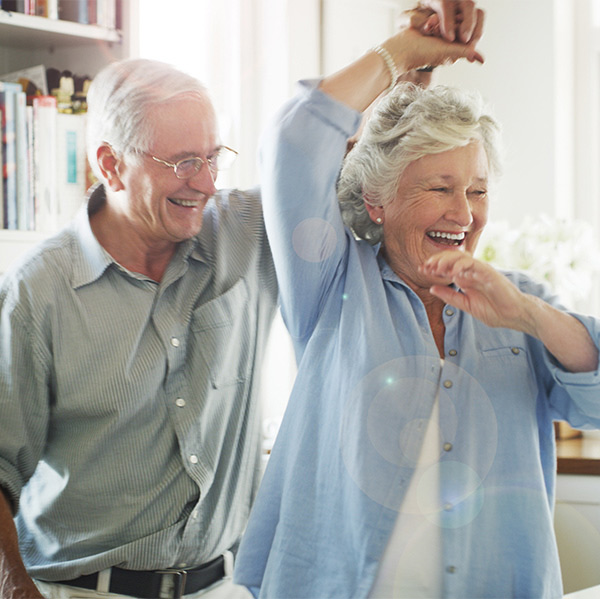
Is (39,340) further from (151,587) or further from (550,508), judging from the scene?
(550,508)

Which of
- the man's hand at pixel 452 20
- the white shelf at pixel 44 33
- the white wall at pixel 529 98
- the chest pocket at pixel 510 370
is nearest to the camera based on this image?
the chest pocket at pixel 510 370

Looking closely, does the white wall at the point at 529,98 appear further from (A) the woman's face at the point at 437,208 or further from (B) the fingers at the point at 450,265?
(B) the fingers at the point at 450,265

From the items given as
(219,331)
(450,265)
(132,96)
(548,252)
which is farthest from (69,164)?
(548,252)

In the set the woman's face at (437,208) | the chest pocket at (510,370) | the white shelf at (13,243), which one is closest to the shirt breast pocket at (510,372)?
the chest pocket at (510,370)

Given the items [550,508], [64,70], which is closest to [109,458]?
[550,508]

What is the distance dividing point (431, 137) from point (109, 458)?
819mm

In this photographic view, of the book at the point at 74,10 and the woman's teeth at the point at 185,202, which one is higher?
the book at the point at 74,10

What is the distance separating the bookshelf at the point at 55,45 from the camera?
1720mm

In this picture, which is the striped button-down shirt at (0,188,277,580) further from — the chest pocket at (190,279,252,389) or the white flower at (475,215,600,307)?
the white flower at (475,215,600,307)

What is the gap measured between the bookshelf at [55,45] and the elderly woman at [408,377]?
76 centimetres

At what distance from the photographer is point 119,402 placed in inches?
53.2

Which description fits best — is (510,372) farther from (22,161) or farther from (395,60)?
(22,161)

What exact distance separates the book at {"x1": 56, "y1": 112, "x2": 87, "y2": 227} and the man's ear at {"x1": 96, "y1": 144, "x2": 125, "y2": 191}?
1.35 ft

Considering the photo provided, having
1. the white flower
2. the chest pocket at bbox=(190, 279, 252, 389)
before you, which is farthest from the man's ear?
the white flower
